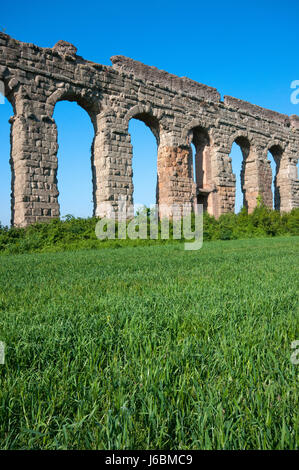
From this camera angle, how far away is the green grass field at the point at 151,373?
1041 mm

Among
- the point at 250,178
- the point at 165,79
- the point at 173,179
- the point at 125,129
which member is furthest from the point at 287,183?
the point at 125,129

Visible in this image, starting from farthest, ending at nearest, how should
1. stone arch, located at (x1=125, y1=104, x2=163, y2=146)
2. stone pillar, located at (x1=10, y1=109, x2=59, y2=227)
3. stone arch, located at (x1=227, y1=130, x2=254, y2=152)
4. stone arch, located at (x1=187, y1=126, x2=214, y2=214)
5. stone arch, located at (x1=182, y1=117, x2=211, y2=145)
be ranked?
stone arch, located at (x1=227, y1=130, x2=254, y2=152)
stone arch, located at (x1=187, y1=126, x2=214, y2=214)
stone arch, located at (x1=182, y1=117, x2=211, y2=145)
stone arch, located at (x1=125, y1=104, x2=163, y2=146)
stone pillar, located at (x1=10, y1=109, x2=59, y2=227)

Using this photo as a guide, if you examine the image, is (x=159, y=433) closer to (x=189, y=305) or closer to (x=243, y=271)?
(x=189, y=305)

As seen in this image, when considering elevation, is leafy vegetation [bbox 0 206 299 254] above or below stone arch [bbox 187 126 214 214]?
below

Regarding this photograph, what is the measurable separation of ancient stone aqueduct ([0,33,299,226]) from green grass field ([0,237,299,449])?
11.0 metres

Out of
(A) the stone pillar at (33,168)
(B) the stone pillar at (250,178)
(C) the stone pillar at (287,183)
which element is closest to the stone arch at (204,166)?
(B) the stone pillar at (250,178)

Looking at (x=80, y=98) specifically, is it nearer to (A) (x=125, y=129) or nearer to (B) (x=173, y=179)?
(A) (x=125, y=129)

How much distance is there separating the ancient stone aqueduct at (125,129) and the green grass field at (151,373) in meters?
11.0

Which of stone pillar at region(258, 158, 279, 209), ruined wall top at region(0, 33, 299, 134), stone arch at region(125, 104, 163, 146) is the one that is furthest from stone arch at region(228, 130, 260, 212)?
stone arch at region(125, 104, 163, 146)

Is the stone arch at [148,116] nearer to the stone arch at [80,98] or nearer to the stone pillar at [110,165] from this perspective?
the stone pillar at [110,165]

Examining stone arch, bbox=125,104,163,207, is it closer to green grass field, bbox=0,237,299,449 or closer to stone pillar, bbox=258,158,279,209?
stone pillar, bbox=258,158,279,209

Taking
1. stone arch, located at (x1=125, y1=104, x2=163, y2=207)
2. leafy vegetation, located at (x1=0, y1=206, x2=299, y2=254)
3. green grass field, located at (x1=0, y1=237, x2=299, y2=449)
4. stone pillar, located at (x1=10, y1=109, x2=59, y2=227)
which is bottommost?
green grass field, located at (x1=0, y1=237, x2=299, y2=449)

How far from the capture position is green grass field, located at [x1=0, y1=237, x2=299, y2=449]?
1.04 meters

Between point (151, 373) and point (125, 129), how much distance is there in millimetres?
14920
